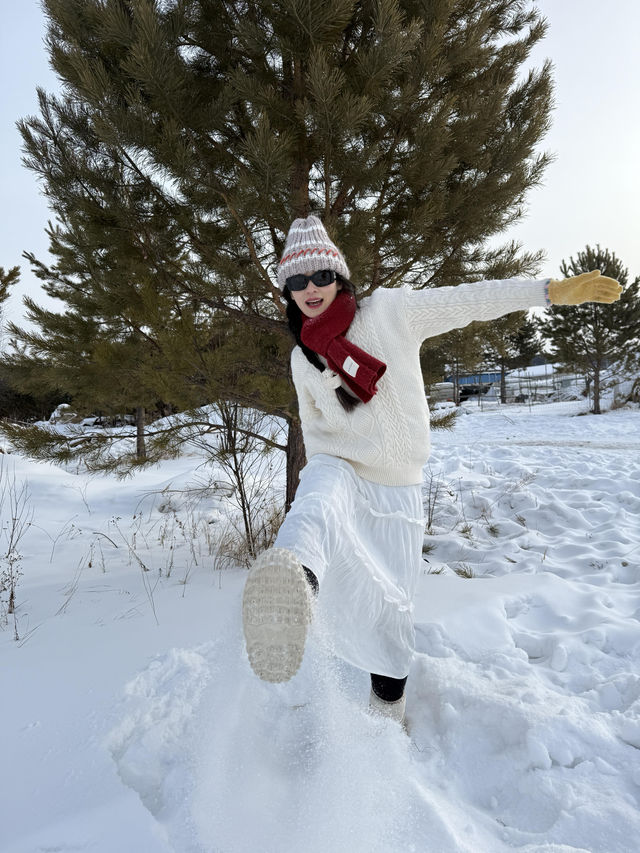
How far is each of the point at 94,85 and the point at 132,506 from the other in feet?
14.5

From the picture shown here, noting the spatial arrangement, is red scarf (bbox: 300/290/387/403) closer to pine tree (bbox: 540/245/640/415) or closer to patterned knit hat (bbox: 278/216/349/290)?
patterned knit hat (bbox: 278/216/349/290)

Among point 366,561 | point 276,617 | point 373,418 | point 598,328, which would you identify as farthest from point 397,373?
point 598,328

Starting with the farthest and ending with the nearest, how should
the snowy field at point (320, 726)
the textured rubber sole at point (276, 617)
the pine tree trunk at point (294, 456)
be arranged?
the pine tree trunk at point (294, 456) → the snowy field at point (320, 726) → the textured rubber sole at point (276, 617)

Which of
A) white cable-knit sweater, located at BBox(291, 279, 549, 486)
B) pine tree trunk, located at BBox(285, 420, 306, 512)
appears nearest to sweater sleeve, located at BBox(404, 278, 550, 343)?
white cable-knit sweater, located at BBox(291, 279, 549, 486)

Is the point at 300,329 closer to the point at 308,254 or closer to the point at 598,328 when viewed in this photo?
the point at 308,254

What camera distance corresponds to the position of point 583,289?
1449 mm

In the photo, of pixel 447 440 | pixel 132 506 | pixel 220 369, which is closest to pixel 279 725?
pixel 220 369

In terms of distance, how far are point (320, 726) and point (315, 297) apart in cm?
142

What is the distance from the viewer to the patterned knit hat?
5.12 ft

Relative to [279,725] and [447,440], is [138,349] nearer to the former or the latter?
[279,725]

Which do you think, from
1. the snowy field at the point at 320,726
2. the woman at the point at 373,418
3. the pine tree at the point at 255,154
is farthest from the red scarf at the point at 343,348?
the pine tree at the point at 255,154

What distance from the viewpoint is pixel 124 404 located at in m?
3.48

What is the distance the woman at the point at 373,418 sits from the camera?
55.1 inches

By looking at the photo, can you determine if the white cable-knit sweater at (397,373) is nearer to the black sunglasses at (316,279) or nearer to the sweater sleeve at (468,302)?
the sweater sleeve at (468,302)
